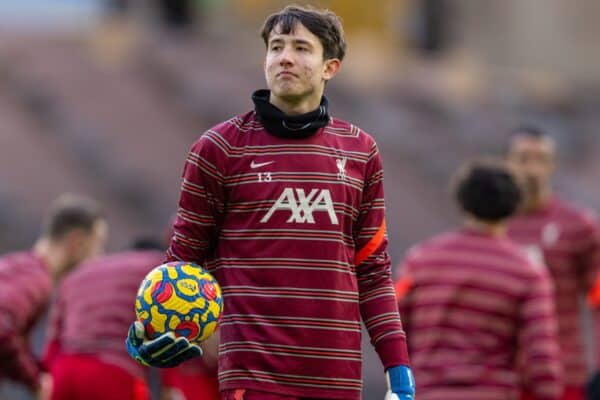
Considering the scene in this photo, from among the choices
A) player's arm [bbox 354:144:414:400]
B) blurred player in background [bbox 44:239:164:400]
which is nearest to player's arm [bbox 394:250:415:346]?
blurred player in background [bbox 44:239:164:400]

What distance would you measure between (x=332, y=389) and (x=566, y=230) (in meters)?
4.10

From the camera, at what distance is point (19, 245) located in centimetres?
1989

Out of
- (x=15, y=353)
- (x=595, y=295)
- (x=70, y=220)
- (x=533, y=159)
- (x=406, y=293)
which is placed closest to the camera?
(x=406, y=293)

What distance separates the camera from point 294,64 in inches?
266

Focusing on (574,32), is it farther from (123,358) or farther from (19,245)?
(123,358)

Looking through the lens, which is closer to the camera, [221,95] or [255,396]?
[255,396]

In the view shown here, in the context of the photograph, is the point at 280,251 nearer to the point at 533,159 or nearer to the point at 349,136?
the point at 349,136

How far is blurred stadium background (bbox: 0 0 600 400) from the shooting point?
75.1ft

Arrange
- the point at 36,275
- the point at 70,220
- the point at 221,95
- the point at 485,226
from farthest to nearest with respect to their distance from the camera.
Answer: the point at 221,95 → the point at 70,220 → the point at 36,275 → the point at 485,226

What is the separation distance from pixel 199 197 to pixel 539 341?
2.74 m

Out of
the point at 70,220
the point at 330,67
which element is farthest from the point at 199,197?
the point at 70,220

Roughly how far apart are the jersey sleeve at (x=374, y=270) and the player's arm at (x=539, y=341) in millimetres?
2193

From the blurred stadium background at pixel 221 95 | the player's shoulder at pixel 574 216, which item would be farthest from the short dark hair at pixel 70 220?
the blurred stadium background at pixel 221 95

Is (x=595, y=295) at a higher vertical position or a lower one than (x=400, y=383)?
higher
